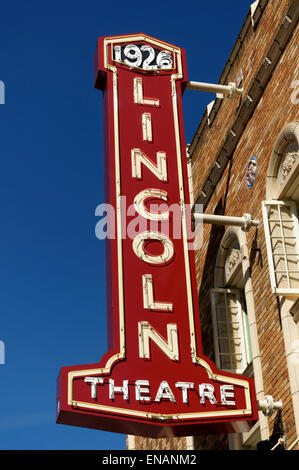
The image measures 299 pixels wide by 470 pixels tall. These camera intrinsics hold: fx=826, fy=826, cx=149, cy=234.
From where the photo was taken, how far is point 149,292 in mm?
13367

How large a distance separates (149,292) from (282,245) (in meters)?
2.30

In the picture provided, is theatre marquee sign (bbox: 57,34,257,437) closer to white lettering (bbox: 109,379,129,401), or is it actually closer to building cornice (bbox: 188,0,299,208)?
white lettering (bbox: 109,379,129,401)

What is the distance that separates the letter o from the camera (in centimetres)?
1378

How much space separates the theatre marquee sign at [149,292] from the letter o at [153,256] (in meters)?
0.02

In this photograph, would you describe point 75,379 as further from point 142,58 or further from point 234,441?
point 142,58

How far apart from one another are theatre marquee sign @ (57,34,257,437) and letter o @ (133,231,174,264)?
17 mm

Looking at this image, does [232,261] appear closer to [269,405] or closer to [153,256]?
[153,256]

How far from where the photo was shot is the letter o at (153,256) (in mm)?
13781

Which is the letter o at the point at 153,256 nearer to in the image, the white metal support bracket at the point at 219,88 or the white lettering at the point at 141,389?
the white lettering at the point at 141,389

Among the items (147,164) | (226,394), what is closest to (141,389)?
(226,394)

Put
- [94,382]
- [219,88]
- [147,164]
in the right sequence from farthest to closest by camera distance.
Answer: [219,88] < [147,164] < [94,382]

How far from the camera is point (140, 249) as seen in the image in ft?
45.4

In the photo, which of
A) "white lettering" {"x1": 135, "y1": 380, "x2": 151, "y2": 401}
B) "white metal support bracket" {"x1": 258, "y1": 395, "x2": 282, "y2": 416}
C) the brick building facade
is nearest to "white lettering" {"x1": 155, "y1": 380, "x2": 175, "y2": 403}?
"white lettering" {"x1": 135, "y1": 380, "x2": 151, "y2": 401}
